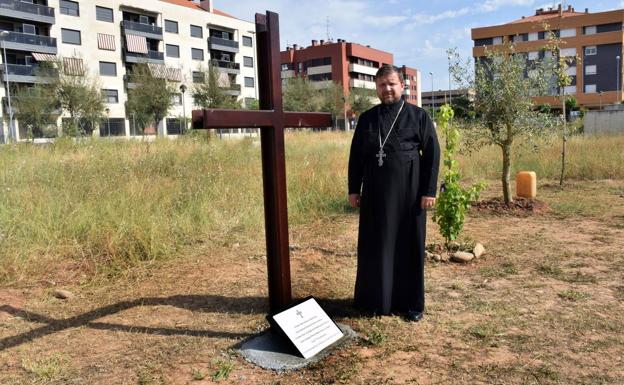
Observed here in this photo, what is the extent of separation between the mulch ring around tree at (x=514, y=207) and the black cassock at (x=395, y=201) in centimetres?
484

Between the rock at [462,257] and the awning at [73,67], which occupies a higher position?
the awning at [73,67]

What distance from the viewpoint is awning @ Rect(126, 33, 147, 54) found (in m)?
48.1

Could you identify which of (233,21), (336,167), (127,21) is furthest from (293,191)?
(233,21)

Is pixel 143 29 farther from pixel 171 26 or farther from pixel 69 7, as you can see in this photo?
pixel 69 7

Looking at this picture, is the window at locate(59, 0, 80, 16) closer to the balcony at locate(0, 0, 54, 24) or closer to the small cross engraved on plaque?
the balcony at locate(0, 0, 54, 24)

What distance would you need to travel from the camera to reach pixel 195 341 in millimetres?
3389

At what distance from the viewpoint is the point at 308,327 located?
10.8ft

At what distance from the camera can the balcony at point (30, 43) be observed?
40.0m

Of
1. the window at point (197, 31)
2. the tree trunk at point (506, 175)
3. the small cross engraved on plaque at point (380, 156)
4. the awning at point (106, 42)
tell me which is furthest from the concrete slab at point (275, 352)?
the window at point (197, 31)

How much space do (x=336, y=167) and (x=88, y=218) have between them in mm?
6618

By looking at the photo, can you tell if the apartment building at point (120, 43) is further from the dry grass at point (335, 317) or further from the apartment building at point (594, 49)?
the apartment building at point (594, 49)

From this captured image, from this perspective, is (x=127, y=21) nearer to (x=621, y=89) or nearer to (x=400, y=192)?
(x=400, y=192)

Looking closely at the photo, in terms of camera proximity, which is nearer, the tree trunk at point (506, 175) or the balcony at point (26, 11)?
the tree trunk at point (506, 175)

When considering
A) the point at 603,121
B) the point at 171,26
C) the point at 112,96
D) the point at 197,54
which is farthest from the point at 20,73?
the point at 603,121
